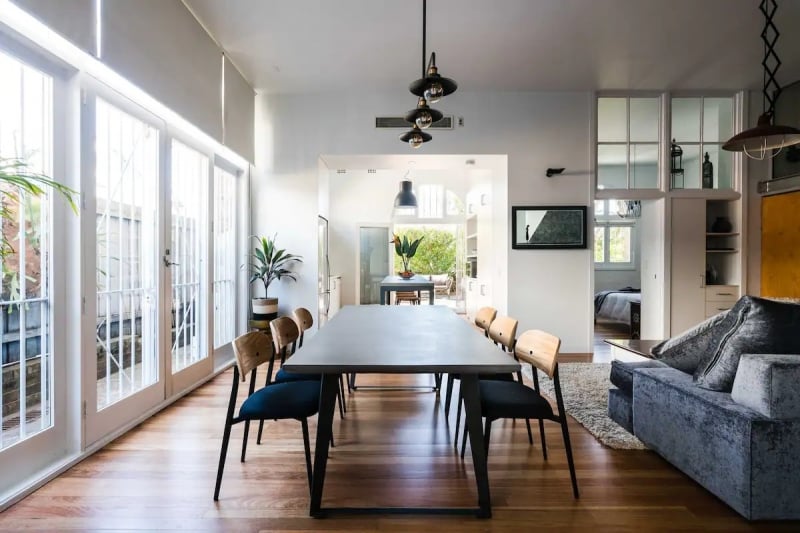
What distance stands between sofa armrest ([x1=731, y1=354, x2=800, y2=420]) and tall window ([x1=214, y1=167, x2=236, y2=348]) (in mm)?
4371

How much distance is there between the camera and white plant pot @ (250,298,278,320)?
15.4 feet

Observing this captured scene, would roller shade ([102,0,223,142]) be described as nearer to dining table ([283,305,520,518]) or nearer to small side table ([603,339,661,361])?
dining table ([283,305,520,518])

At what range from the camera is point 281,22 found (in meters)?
3.50

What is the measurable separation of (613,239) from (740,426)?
26.4 ft

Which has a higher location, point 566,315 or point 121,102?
point 121,102

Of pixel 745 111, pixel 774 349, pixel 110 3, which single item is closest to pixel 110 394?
pixel 110 3

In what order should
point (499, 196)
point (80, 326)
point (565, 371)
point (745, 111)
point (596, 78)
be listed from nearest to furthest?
point (80, 326), point (565, 371), point (596, 78), point (745, 111), point (499, 196)

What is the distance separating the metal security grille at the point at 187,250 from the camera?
3.40m

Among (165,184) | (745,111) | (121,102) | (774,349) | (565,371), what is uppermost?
(745,111)

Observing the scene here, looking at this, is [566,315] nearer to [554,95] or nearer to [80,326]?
[554,95]

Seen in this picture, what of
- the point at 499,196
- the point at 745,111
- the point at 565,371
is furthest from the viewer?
the point at 499,196

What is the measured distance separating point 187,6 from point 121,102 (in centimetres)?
118

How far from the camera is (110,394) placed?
261 cm

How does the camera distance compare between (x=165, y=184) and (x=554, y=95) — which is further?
(x=554, y=95)
